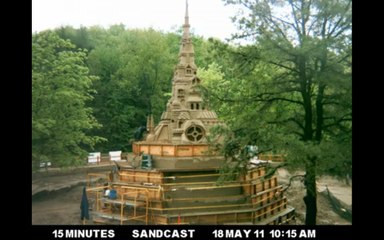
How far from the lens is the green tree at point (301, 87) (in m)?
13.8

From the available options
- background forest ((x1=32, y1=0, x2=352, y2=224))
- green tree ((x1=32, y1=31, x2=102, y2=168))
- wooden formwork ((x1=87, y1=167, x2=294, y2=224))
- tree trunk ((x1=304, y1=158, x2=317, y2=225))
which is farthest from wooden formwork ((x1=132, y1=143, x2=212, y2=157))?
tree trunk ((x1=304, y1=158, x2=317, y2=225))

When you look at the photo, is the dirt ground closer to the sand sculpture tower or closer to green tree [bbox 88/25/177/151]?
the sand sculpture tower

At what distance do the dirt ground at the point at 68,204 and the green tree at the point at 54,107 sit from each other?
245 centimetres

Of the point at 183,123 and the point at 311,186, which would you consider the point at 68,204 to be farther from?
the point at 311,186

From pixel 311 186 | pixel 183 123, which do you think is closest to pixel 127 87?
pixel 183 123

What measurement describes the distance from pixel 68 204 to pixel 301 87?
16089 millimetres

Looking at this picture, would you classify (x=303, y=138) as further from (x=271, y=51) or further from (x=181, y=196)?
(x=181, y=196)

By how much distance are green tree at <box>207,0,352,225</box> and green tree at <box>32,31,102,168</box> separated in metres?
11.7

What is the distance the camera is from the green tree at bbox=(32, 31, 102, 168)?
76.4 ft

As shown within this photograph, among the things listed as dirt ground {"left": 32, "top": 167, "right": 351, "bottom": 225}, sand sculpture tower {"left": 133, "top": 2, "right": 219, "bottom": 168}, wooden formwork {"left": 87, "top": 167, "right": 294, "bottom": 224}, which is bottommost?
dirt ground {"left": 32, "top": 167, "right": 351, "bottom": 225}

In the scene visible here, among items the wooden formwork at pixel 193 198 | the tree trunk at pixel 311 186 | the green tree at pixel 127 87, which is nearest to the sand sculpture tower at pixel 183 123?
the wooden formwork at pixel 193 198
